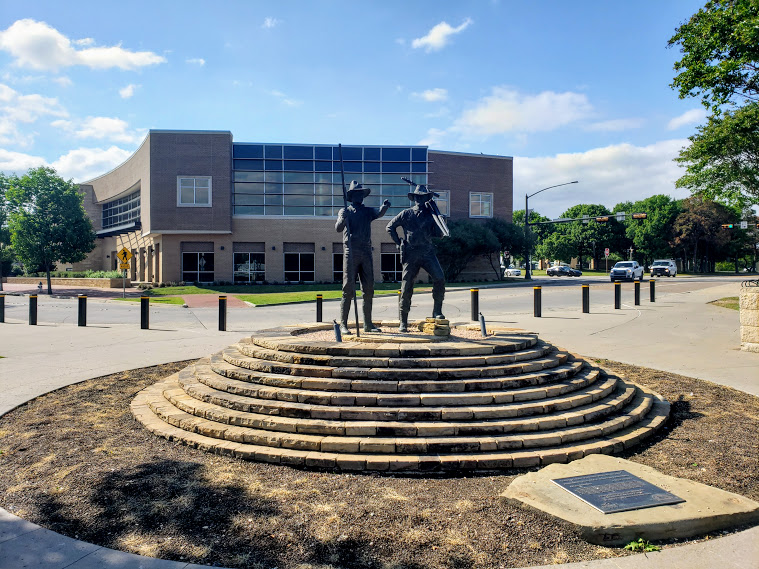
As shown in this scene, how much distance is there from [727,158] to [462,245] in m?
21.9

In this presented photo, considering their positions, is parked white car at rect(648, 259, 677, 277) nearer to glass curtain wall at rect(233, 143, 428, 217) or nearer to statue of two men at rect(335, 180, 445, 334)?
glass curtain wall at rect(233, 143, 428, 217)

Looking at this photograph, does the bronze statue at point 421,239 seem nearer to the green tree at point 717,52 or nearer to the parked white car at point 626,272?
the green tree at point 717,52

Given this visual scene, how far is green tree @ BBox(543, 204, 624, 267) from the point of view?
253ft

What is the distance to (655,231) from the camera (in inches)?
2862

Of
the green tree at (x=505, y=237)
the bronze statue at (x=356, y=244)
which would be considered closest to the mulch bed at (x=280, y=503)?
the bronze statue at (x=356, y=244)

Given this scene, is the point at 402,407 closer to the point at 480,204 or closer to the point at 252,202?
the point at 252,202

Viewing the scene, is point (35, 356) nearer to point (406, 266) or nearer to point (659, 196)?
point (406, 266)

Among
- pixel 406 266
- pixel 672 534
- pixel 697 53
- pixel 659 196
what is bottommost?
pixel 672 534

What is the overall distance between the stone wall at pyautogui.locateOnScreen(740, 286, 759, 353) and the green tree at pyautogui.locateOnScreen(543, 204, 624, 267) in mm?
70369

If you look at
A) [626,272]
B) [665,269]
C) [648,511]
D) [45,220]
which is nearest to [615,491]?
[648,511]

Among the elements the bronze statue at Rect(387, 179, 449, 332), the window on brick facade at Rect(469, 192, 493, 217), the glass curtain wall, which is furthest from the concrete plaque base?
the window on brick facade at Rect(469, 192, 493, 217)

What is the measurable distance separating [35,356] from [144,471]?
7.19 metres

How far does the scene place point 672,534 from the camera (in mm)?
3457

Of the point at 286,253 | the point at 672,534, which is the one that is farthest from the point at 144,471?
the point at 286,253
